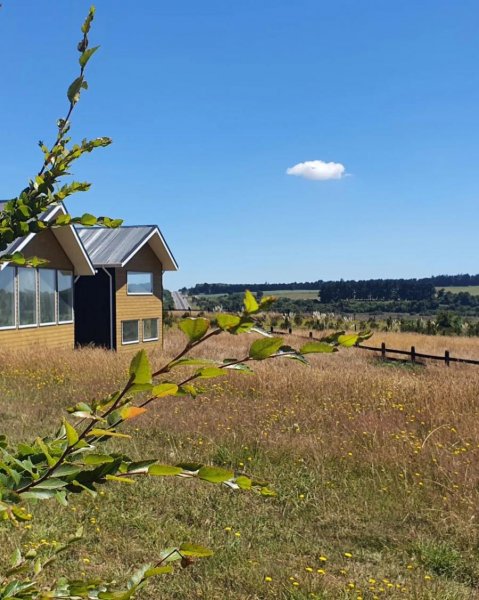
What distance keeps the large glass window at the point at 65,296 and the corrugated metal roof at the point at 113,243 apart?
7.62ft

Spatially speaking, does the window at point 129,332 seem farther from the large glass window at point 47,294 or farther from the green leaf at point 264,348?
the green leaf at point 264,348

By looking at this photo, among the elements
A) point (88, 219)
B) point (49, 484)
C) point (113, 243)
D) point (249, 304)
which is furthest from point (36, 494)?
point (113, 243)

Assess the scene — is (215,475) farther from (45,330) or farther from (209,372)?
(45,330)

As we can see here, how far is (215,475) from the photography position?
3.67ft

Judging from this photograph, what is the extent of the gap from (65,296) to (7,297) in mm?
3311

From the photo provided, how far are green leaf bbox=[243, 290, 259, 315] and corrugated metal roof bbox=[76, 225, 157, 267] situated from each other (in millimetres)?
23220

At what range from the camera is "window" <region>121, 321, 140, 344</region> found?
2467 centimetres

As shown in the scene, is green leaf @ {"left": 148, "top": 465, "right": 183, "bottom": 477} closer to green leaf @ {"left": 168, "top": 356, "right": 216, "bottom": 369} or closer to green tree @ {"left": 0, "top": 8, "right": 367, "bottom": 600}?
green tree @ {"left": 0, "top": 8, "right": 367, "bottom": 600}

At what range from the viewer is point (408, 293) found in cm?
12444

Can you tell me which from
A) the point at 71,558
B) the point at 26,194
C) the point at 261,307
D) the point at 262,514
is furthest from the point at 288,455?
the point at 261,307

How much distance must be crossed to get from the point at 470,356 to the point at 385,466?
76.7ft

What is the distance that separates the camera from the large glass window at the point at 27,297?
19125mm

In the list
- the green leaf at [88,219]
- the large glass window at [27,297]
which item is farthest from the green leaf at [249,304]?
the large glass window at [27,297]

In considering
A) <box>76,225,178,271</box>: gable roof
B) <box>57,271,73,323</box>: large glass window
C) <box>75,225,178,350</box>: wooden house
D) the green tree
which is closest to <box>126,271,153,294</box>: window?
<box>75,225,178,350</box>: wooden house
